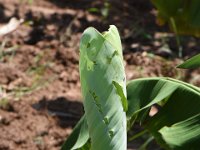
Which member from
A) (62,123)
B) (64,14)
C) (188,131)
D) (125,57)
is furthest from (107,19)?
(188,131)

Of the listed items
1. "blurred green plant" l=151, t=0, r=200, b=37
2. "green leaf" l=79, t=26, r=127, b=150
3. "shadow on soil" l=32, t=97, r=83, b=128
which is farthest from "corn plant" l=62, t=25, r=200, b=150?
"shadow on soil" l=32, t=97, r=83, b=128

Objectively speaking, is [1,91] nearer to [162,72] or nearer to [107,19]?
[162,72]

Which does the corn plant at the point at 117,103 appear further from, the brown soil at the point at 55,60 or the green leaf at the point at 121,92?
the brown soil at the point at 55,60

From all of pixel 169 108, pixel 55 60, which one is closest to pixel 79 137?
pixel 169 108

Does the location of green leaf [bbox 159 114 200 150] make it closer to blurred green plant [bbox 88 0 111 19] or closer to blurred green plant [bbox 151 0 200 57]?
blurred green plant [bbox 151 0 200 57]

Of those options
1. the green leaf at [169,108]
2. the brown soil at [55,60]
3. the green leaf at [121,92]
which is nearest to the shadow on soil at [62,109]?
the brown soil at [55,60]
